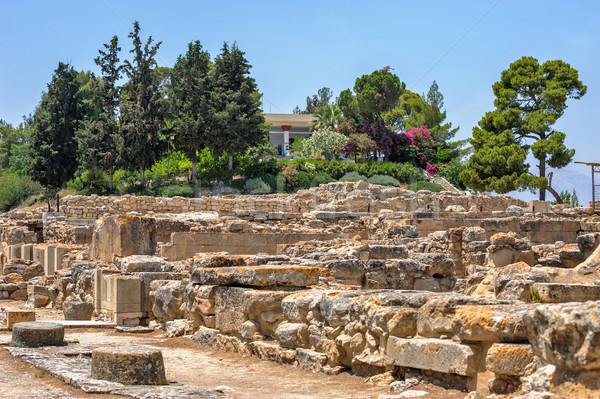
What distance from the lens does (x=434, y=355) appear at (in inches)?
195

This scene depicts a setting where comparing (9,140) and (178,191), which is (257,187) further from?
(9,140)

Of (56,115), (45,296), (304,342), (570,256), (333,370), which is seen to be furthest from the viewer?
(56,115)

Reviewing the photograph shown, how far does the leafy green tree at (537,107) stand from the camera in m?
37.5

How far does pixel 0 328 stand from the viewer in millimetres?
9500

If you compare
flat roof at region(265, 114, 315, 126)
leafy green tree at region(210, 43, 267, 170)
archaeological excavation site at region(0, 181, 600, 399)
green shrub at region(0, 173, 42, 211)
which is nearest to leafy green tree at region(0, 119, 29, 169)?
green shrub at region(0, 173, 42, 211)

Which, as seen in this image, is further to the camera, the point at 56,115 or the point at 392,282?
the point at 56,115

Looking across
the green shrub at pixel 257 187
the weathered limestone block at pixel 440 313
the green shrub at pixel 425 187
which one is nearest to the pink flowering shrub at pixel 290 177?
the green shrub at pixel 257 187

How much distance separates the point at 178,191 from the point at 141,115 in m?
6.11

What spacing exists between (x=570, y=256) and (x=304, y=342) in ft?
21.8

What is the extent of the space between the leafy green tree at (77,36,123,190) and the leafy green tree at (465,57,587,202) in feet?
69.5

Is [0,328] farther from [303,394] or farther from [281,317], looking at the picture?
[303,394]

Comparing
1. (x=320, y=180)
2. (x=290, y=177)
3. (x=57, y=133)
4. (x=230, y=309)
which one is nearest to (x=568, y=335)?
(x=230, y=309)

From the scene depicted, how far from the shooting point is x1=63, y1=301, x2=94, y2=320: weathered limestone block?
11.3 m

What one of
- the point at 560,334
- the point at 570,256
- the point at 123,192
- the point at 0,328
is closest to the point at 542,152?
the point at 123,192
